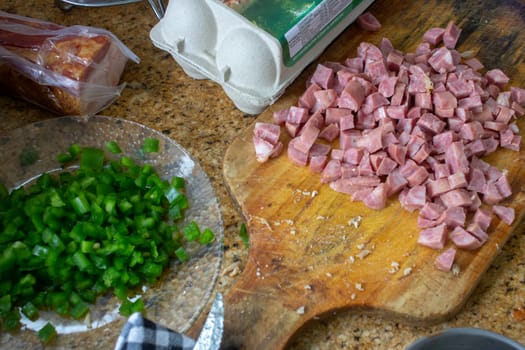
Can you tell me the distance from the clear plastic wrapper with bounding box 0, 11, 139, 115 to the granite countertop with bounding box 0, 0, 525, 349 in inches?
2.7

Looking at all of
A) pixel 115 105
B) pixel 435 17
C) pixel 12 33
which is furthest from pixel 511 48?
pixel 12 33

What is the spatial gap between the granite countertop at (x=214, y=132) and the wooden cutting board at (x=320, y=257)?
60mm

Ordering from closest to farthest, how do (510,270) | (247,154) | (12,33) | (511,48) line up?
(510,270), (247,154), (12,33), (511,48)

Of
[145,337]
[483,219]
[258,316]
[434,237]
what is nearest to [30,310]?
[145,337]

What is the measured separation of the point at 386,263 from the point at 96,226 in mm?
698

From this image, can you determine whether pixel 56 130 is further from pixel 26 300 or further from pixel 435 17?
pixel 435 17

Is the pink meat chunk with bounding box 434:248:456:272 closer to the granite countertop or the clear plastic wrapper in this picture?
the granite countertop

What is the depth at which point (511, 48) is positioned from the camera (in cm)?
197

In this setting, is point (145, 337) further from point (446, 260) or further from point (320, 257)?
point (446, 260)

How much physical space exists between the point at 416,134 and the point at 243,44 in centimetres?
52

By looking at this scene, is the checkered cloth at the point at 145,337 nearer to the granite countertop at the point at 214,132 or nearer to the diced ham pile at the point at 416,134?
the granite countertop at the point at 214,132

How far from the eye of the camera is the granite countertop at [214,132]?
4.72 feet

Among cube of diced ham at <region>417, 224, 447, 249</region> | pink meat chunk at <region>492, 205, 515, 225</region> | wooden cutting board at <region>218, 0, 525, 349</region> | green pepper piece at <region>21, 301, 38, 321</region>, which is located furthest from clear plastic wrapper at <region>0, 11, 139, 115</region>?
pink meat chunk at <region>492, 205, 515, 225</region>

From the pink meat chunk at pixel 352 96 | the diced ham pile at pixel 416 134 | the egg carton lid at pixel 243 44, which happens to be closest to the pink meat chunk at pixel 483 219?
the diced ham pile at pixel 416 134
